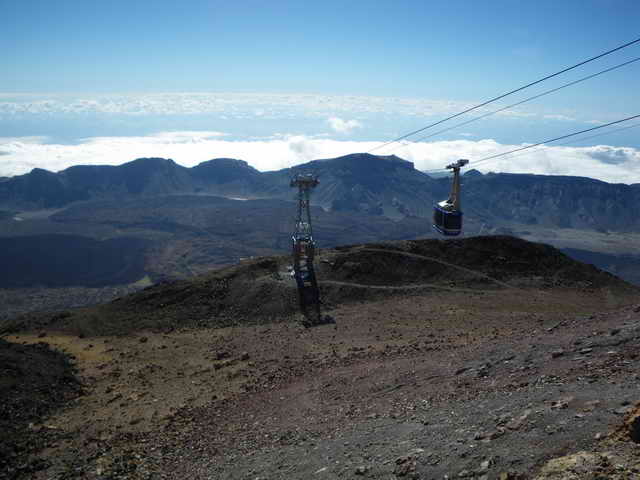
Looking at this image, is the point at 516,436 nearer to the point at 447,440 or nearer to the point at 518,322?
the point at 447,440

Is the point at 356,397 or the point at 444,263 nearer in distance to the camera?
the point at 356,397

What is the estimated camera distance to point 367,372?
21109 millimetres

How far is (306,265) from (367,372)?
772 inches

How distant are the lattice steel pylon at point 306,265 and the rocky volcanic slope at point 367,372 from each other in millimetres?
995

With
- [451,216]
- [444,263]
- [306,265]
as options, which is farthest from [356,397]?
[444,263]

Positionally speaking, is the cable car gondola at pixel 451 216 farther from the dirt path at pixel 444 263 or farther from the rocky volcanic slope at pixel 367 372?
the dirt path at pixel 444 263

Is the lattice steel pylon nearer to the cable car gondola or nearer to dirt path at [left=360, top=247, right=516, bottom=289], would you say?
dirt path at [left=360, top=247, right=516, bottom=289]

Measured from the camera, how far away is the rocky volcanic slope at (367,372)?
459 inches

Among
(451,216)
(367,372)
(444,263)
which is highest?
(451,216)

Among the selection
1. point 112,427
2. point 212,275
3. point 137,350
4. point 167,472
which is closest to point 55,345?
point 137,350

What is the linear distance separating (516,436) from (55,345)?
2957cm

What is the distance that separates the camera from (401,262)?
1585 inches

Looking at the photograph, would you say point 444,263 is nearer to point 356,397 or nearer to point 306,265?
point 306,265

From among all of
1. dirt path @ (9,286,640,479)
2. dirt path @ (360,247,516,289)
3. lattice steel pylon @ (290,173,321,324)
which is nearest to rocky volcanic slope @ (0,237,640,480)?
dirt path @ (9,286,640,479)
